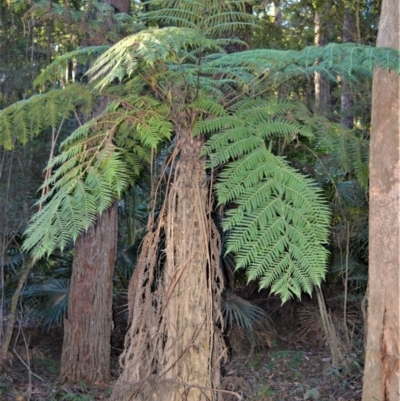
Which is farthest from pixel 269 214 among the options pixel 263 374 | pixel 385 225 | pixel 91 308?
pixel 263 374

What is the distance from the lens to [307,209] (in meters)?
3.22

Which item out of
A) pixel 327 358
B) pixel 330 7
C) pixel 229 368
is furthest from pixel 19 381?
pixel 330 7

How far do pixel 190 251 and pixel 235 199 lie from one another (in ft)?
1.76

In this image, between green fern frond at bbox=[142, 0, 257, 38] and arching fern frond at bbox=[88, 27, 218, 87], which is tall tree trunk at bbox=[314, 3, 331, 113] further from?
arching fern frond at bbox=[88, 27, 218, 87]

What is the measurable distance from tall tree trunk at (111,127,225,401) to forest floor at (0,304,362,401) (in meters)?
1.74

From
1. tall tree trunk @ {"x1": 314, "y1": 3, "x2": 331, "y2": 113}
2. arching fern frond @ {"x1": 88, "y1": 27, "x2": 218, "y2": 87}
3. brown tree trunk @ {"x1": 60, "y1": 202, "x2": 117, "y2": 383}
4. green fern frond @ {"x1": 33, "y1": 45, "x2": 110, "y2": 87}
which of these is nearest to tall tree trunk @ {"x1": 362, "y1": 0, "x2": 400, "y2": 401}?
arching fern frond @ {"x1": 88, "y1": 27, "x2": 218, "y2": 87}

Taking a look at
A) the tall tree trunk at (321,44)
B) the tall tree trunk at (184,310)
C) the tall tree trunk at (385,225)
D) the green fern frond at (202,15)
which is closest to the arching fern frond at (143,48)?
the green fern frond at (202,15)

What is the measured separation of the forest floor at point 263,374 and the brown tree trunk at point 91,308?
0.33m

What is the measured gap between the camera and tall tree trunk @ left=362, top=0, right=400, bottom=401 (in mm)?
4508

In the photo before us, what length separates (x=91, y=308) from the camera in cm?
761

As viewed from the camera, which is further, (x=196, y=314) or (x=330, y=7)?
(x=330, y=7)

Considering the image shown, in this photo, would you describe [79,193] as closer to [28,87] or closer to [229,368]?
[229,368]

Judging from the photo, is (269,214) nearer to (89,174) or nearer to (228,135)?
(228,135)

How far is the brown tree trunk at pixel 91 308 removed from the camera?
7.56 metres
